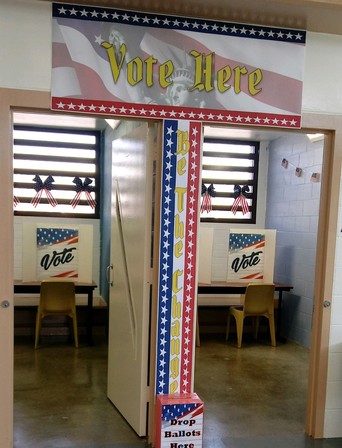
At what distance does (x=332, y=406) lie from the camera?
9.53 feet

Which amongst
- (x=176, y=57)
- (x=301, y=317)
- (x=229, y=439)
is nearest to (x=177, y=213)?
(x=176, y=57)

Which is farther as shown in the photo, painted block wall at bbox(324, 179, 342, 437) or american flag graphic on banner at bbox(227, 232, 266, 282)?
american flag graphic on banner at bbox(227, 232, 266, 282)

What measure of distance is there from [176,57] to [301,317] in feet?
12.4

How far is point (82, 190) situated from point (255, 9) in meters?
3.89

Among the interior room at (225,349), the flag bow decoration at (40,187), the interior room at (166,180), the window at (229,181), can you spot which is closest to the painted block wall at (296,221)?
the interior room at (225,349)

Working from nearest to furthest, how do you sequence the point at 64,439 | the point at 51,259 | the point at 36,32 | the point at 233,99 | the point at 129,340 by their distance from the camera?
1. the point at 36,32
2. the point at 233,99
3. the point at 64,439
4. the point at 129,340
5. the point at 51,259

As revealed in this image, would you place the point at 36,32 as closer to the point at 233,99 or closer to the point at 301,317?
the point at 233,99

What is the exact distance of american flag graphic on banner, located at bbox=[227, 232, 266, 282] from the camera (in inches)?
213

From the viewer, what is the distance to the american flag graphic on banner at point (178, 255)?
8.50 feet

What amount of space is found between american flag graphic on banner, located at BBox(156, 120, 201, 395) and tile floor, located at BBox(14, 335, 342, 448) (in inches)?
22.5

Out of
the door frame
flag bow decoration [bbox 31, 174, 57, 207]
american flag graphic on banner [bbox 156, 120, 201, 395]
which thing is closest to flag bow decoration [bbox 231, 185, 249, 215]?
flag bow decoration [bbox 31, 174, 57, 207]

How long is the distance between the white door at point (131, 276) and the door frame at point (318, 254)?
31cm

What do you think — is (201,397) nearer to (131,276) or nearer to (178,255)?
(131,276)

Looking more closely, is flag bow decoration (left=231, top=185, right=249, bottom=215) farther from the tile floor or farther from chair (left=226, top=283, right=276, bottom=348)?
the tile floor
